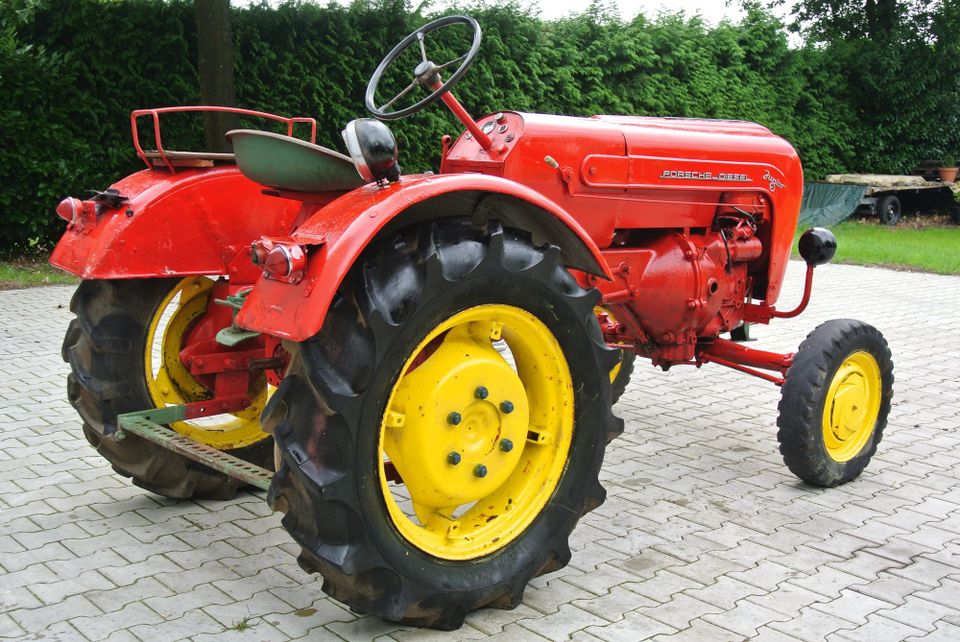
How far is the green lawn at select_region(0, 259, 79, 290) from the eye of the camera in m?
8.98

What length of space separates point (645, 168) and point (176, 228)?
1788 millimetres

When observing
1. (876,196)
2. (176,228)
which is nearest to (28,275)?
(176,228)

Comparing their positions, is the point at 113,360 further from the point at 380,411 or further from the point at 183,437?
the point at 380,411

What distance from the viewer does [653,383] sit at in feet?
19.7

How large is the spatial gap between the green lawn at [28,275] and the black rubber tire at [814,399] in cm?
720

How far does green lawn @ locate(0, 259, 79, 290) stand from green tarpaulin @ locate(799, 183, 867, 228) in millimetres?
10294

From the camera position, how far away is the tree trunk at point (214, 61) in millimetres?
9383

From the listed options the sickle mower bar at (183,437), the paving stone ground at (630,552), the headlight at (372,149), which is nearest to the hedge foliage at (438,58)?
the paving stone ground at (630,552)

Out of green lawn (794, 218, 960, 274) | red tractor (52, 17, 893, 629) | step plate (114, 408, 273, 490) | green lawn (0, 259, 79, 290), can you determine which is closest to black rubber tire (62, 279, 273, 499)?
red tractor (52, 17, 893, 629)

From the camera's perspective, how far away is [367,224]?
2.63 metres

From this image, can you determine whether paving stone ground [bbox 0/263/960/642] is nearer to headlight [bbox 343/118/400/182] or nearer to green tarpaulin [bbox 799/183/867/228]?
headlight [bbox 343/118/400/182]

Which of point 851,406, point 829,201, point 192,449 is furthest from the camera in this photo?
point 829,201

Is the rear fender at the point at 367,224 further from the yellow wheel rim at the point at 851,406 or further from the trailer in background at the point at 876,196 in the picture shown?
the trailer in background at the point at 876,196

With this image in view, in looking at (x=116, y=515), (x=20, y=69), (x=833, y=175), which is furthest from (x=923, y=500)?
(x=833, y=175)
